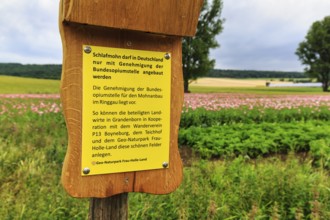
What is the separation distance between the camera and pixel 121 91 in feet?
6.05

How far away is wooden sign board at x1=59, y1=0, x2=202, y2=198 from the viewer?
175cm

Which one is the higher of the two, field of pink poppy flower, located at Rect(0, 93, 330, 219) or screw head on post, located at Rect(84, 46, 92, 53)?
screw head on post, located at Rect(84, 46, 92, 53)

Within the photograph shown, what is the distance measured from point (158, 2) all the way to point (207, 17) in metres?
30.6

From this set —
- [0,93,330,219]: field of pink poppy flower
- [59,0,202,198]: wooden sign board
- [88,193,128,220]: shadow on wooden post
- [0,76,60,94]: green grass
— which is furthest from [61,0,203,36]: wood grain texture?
[0,76,60,94]: green grass

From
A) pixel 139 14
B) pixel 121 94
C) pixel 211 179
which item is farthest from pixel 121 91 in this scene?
pixel 211 179

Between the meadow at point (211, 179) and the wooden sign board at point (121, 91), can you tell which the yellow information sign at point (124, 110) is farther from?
the meadow at point (211, 179)

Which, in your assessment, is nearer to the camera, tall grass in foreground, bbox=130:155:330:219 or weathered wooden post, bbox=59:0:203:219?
weathered wooden post, bbox=59:0:203:219

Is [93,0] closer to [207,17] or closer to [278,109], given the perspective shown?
[278,109]

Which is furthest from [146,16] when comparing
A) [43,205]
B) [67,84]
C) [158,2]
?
[43,205]

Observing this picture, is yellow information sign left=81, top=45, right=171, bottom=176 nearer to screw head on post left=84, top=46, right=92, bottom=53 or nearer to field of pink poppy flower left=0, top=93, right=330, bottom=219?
screw head on post left=84, top=46, right=92, bottom=53

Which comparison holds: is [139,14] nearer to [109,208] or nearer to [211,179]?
[109,208]

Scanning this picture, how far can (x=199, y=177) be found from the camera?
4.25m

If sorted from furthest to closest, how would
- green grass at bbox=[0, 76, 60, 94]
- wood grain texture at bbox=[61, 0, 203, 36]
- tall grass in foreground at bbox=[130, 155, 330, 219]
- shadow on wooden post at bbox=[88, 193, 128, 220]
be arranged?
green grass at bbox=[0, 76, 60, 94] < tall grass in foreground at bbox=[130, 155, 330, 219] < shadow on wooden post at bbox=[88, 193, 128, 220] < wood grain texture at bbox=[61, 0, 203, 36]

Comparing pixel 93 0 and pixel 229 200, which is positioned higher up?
pixel 93 0
